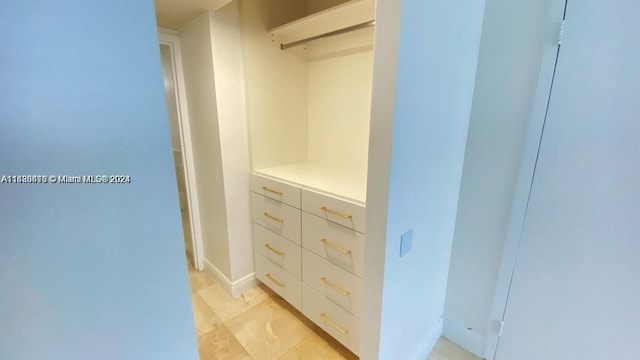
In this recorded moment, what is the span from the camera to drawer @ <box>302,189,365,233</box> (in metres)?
1.35

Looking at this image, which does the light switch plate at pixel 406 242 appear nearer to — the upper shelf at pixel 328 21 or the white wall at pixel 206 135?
the upper shelf at pixel 328 21

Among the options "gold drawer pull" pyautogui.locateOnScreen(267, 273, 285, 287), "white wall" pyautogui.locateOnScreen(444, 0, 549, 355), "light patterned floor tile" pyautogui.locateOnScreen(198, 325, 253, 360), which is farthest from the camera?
"gold drawer pull" pyautogui.locateOnScreen(267, 273, 285, 287)

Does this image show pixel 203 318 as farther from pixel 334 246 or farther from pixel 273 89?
pixel 273 89

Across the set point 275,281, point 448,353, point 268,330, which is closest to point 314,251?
point 275,281

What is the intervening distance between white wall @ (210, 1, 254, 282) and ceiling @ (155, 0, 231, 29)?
10cm

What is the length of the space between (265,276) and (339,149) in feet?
3.90

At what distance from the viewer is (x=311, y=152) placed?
2371 mm

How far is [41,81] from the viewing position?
Answer: 0.40 meters

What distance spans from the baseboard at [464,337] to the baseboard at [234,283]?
4.98 feet

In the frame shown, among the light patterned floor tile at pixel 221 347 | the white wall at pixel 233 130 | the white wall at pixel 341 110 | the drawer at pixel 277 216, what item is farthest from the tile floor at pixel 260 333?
the white wall at pixel 341 110

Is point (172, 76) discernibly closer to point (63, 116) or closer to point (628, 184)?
point (63, 116)

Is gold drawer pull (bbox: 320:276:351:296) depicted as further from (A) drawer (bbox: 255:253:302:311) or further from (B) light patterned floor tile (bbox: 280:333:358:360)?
(B) light patterned floor tile (bbox: 280:333:358:360)

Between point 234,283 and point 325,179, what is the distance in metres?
1.18

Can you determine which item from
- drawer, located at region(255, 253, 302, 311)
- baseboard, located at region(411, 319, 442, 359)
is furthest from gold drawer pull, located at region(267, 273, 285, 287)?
baseboard, located at region(411, 319, 442, 359)
